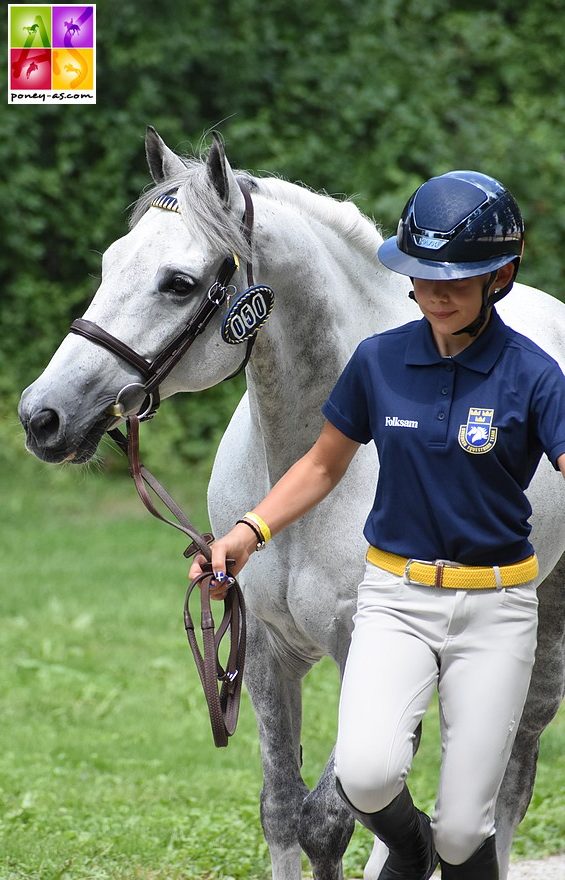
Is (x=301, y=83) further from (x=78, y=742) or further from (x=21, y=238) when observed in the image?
(x=78, y=742)

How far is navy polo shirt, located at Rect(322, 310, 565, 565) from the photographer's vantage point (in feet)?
8.87

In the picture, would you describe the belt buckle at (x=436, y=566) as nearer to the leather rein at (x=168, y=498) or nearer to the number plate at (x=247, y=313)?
the leather rein at (x=168, y=498)

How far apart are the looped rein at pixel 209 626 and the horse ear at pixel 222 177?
57cm

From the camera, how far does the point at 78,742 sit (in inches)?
237

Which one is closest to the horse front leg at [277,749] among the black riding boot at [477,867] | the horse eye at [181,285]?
the black riding boot at [477,867]

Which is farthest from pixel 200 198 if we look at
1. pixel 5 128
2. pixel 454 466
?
pixel 5 128

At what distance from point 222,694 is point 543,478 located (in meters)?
1.16

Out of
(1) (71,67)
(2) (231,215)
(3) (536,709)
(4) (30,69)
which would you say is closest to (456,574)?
(2) (231,215)

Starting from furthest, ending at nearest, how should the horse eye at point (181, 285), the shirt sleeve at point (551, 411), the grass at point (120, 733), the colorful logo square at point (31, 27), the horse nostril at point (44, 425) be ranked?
the colorful logo square at point (31, 27)
the grass at point (120, 733)
the horse eye at point (181, 285)
the horse nostril at point (44, 425)
the shirt sleeve at point (551, 411)

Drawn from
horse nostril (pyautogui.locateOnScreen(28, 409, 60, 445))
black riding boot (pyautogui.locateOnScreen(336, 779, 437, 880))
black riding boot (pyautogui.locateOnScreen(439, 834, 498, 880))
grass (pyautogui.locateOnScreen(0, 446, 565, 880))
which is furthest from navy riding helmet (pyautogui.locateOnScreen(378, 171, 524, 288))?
grass (pyautogui.locateOnScreen(0, 446, 565, 880))

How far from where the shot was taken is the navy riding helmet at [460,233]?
2707 millimetres

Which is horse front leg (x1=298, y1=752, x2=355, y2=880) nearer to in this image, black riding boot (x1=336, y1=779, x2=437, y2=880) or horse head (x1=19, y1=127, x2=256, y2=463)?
black riding boot (x1=336, y1=779, x2=437, y2=880)

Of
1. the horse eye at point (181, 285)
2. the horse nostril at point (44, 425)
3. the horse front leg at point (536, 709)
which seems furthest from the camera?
the horse front leg at point (536, 709)

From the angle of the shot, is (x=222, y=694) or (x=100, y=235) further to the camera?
(x=100, y=235)
